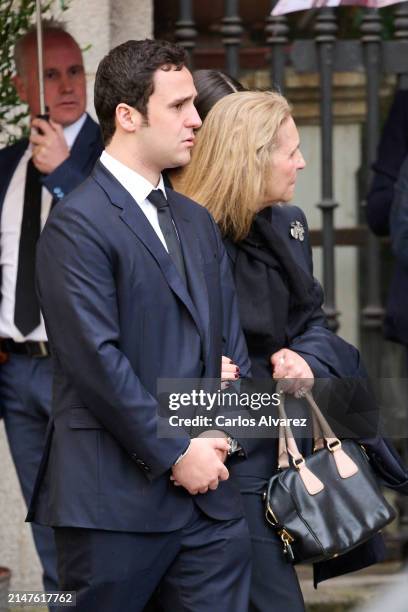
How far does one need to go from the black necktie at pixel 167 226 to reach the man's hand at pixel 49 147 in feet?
3.95

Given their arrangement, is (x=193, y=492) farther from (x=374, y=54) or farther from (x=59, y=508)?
(x=374, y=54)

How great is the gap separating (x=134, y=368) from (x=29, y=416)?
1.59 m

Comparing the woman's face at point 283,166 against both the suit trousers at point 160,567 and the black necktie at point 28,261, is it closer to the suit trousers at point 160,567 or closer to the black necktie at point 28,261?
A: the suit trousers at point 160,567

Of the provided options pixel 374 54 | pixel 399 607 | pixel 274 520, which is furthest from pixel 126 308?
pixel 374 54

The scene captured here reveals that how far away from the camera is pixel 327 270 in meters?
6.01

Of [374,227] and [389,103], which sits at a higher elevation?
[389,103]

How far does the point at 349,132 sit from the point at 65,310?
10.4ft

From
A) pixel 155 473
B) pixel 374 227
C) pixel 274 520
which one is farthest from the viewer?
pixel 374 227

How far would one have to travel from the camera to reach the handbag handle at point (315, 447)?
3760 mm

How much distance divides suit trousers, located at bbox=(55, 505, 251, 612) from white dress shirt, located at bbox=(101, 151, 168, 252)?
0.72 meters

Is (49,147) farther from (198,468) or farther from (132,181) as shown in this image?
(198,468)

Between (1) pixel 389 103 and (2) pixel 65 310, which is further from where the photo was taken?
(1) pixel 389 103

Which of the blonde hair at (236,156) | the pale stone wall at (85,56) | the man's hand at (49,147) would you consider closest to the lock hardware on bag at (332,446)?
the blonde hair at (236,156)

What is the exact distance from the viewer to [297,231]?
13.5 ft
